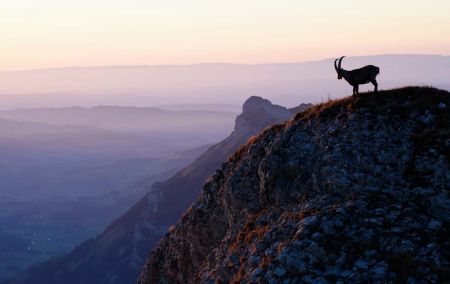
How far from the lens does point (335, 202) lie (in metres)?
26.1

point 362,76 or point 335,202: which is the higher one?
point 362,76

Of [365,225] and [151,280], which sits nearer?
[365,225]

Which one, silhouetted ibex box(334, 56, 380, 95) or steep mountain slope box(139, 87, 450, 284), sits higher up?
silhouetted ibex box(334, 56, 380, 95)

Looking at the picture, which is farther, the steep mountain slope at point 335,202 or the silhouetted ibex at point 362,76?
the silhouetted ibex at point 362,76

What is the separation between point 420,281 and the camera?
20250mm

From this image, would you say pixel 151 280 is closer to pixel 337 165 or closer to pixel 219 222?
pixel 219 222

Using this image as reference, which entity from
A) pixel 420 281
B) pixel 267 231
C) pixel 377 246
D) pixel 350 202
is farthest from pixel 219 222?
pixel 420 281

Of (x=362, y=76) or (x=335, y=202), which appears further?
(x=362, y=76)

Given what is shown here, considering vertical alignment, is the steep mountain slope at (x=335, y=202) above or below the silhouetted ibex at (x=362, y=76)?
below

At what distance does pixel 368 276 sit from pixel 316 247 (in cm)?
261

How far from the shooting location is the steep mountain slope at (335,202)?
72.6ft

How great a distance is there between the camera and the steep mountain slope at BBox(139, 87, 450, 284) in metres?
22.1

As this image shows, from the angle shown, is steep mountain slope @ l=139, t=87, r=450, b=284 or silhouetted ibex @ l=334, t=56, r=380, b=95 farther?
silhouetted ibex @ l=334, t=56, r=380, b=95

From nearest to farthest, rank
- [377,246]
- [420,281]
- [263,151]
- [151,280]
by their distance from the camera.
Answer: [420,281]
[377,246]
[263,151]
[151,280]
